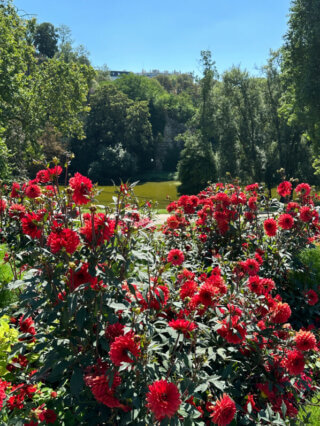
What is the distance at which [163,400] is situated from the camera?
4.44 ft

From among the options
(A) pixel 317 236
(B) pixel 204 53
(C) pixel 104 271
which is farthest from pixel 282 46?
(C) pixel 104 271

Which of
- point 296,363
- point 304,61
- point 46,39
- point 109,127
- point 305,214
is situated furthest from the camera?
point 46,39

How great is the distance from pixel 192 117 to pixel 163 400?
25857 mm

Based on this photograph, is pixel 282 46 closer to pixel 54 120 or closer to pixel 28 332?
pixel 54 120

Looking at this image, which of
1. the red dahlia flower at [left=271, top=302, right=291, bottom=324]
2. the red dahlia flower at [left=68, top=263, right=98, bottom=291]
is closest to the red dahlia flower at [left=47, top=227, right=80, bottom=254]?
the red dahlia flower at [left=68, top=263, right=98, bottom=291]

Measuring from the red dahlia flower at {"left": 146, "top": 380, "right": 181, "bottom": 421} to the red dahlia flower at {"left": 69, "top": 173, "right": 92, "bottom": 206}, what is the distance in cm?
105

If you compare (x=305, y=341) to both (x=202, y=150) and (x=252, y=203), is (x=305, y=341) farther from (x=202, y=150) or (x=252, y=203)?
(x=202, y=150)

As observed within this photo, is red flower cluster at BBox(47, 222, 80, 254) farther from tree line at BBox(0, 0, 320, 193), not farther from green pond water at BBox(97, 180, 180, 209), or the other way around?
green pond water at BBox(97, 180, 180, 209)

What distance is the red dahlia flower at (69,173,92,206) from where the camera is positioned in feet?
6.14

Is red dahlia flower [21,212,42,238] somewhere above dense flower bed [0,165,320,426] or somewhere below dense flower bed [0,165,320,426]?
above

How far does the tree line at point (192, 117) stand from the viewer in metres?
13.0

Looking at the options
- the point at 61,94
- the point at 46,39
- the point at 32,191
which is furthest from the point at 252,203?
the point at 46,39

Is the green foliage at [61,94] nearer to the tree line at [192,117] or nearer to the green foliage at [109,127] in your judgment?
the tree line at [192,117]

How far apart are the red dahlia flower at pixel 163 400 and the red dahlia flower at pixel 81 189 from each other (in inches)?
41.2
